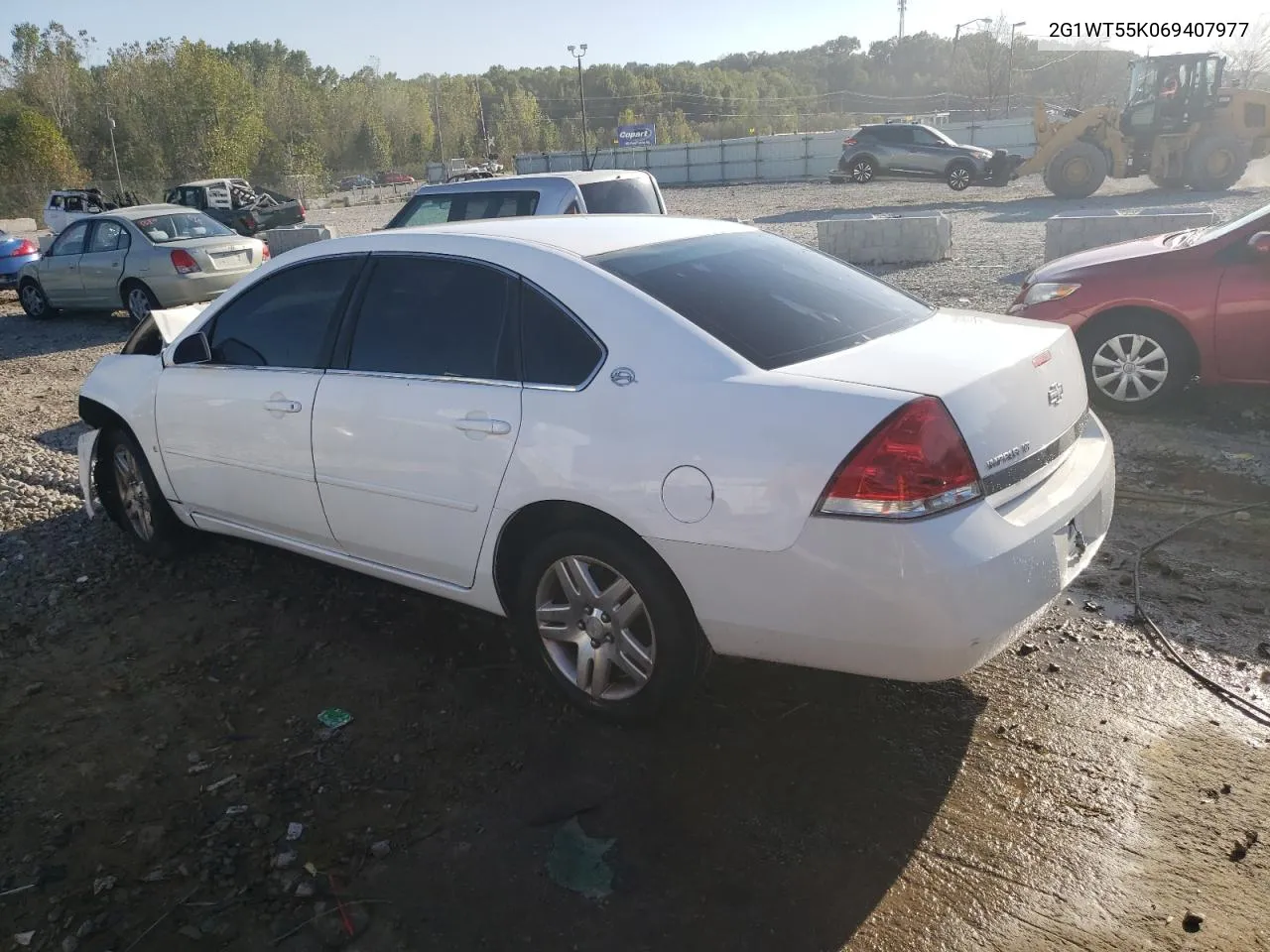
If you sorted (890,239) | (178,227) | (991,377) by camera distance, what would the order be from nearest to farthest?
(991,377) → (178,227) → (890,239)

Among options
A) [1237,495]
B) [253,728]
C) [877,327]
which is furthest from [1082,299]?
[253,728]

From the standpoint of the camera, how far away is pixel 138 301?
42.6 ft

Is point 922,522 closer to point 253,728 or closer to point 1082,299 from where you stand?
point 253,728

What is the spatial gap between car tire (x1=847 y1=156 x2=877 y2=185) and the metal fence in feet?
28.4

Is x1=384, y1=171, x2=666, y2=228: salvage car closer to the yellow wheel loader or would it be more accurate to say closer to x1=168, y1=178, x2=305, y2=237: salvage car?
x1=168, y1=178, x2=305, y2=237: salvage car

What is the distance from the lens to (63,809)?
3164 mm

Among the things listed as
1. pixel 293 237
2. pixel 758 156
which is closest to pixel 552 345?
pixel 293 237

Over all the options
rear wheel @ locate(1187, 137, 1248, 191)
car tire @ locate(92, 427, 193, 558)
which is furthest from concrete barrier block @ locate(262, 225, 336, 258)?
rear wheel @ locate(1187, 137, 1248, 191)

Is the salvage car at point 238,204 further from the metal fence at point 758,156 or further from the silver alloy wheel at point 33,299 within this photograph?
the metal fence at point 758,156

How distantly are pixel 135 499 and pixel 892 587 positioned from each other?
4127 millimetres

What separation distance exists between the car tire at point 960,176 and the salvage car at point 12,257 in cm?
2254

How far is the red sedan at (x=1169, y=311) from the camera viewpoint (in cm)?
607

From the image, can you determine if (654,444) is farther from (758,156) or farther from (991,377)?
(758,156)

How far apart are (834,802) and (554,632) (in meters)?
1.07
